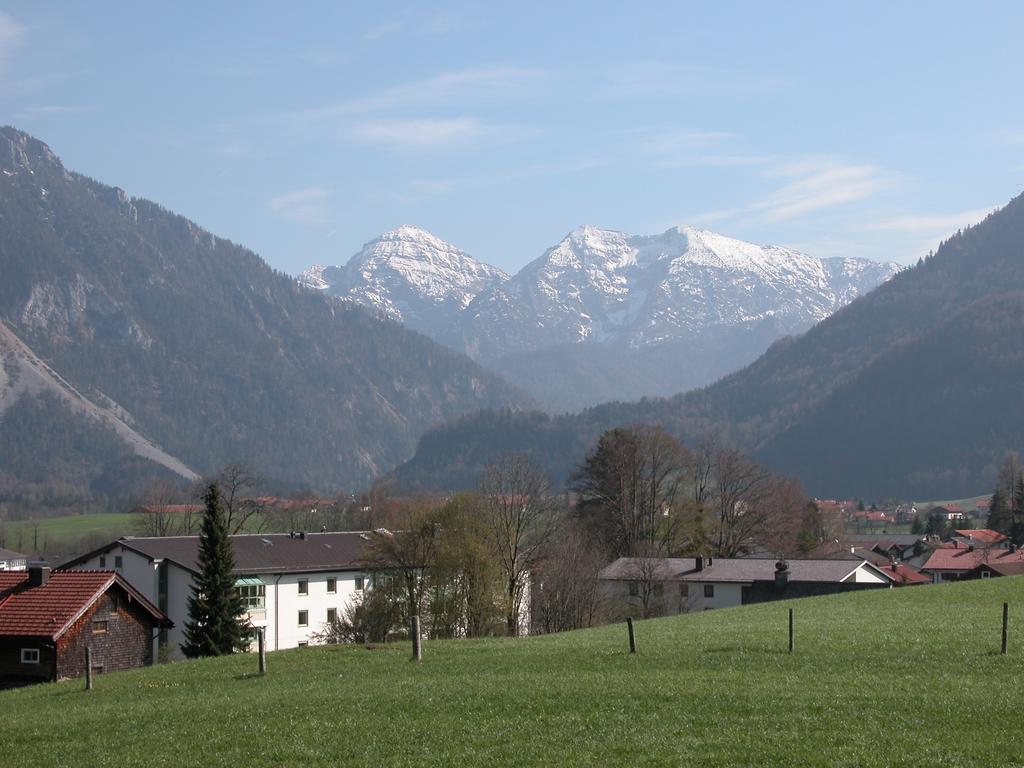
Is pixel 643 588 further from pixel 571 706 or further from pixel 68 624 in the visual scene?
pixel 571 706

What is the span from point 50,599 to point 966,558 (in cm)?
9027

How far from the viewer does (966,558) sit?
116m

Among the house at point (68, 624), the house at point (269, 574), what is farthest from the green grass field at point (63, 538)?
the house at point (68, 624)

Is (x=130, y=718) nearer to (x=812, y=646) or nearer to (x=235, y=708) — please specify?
(x=235, y=708)

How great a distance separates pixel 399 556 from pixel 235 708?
39.8 m

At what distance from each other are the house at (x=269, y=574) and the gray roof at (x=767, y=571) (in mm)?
22271

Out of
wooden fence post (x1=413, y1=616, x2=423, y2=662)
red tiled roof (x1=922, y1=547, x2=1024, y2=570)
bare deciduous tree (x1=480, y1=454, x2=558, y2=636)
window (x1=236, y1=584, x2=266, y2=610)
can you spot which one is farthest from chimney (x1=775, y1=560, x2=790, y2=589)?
wooden fence post (x1=413, y1=616, x2=423, y2=662)

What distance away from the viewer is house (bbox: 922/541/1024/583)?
352ft

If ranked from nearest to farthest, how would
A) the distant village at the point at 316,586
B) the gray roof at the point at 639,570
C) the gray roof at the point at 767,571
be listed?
the distant village at the point at 316,586 < the gray roof at the point at 639,570 < the gray roof at the point at 767,571

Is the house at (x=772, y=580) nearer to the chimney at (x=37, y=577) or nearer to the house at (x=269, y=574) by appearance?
the house at (x=269, y=574)

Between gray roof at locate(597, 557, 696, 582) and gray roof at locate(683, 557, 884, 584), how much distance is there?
1716 millimetres

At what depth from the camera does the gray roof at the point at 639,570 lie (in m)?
78.8

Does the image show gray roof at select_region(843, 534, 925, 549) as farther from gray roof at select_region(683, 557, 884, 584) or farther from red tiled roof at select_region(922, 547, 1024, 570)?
gray roof at select_region(683, 557, 884, 584)

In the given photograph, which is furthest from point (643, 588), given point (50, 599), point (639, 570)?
point (50, 599)
